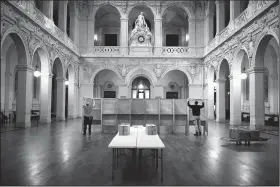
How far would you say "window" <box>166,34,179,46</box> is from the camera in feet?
79.5

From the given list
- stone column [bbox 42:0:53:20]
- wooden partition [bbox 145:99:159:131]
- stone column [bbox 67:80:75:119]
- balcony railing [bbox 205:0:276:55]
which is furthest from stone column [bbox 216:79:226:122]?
stone column [bbox 42:0:53:20]

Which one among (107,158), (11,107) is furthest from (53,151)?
(11,107)

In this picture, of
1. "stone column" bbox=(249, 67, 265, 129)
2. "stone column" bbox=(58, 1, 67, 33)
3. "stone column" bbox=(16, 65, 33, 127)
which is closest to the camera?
"stone column" bbox=(249, 67, 265, 129)

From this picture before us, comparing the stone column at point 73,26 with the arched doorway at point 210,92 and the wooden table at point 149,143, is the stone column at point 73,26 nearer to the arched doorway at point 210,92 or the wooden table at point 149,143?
the arched doorway at point 210,92

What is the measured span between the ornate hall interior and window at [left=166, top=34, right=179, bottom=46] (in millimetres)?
113

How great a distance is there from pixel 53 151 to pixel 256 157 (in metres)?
5.00

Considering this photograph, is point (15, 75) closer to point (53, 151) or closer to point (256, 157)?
point (53, 151)

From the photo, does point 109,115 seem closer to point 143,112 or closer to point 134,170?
point 143,112

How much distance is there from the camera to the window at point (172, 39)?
79.5ft

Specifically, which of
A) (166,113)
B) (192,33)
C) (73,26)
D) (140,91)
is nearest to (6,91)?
(73,26)

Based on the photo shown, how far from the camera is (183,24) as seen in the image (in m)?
23.9

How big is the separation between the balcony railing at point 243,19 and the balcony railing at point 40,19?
10.9m

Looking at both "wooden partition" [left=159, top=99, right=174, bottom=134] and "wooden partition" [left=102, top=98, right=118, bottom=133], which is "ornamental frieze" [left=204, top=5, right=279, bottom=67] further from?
"wooden partition" [left=102, top=98, right=118, bottom=133]

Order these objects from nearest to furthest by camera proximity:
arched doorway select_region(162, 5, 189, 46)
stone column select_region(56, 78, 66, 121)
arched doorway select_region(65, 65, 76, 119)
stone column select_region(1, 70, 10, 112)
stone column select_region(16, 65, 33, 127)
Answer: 1. stone column select_region(16, 65, 33, 127)
2. stone column select_region(1, 70, 10, 112)
3. stone column select_region(56, 78, 66, 121)
4. arched doorway select_region(65, 65, 76, 119)
5. arched doorway select_region(162, 5, 189, 46)
